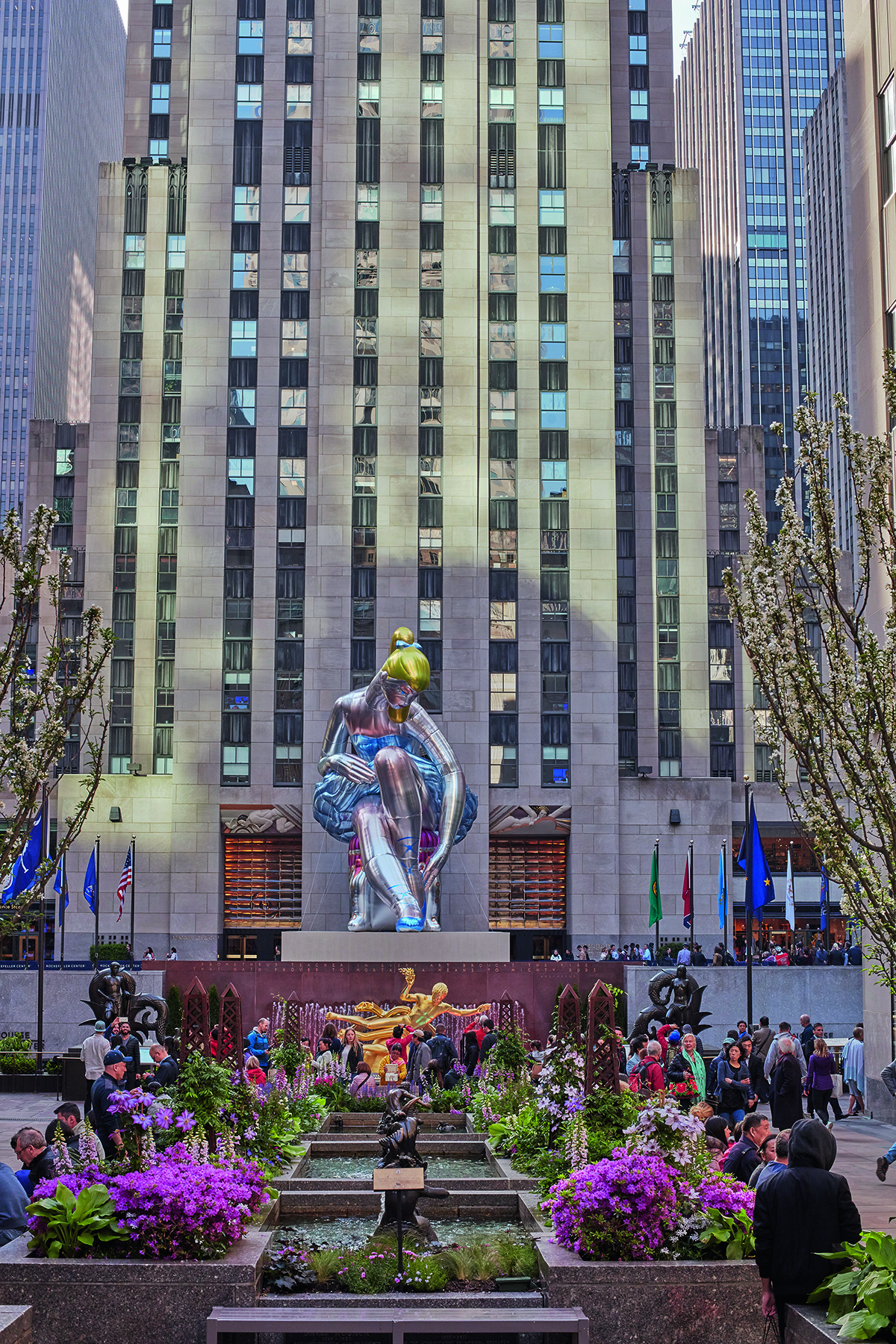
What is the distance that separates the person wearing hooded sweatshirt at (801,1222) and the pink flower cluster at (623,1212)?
2.20 meters

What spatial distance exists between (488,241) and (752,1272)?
202ft

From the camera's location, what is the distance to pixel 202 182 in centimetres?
6862

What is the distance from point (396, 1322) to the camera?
10.6m

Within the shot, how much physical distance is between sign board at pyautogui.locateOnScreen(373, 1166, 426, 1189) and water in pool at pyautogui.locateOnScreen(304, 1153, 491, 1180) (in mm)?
4682

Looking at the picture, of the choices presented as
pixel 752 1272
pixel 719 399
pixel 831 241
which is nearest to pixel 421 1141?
pixel 752 1272

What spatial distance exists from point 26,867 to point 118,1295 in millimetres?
21959

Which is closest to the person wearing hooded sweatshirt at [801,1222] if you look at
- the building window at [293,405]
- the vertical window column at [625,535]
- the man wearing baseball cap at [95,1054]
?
the man wearing baseball cap at [95,1054]

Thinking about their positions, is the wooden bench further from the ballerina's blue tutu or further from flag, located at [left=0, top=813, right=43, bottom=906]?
the ballerina's blue tutu

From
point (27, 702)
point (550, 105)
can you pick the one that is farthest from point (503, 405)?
point (27, 702)

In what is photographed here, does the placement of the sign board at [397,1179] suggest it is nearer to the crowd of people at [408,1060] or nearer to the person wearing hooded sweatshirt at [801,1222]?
the person wearing hooded sweatshirt at [801,1222]

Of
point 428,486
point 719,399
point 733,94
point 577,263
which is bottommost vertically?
point 428,486

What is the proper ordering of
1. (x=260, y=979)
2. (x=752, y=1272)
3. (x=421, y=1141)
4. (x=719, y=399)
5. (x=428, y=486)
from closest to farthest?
(x=752, y=1272) < (x=421, y=1141) < (x=260, y=979) < (x=428, y=486) < (x=719, y=399)

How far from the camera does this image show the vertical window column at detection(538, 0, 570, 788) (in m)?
66.0

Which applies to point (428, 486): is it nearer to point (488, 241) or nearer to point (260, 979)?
point (488, 241)
